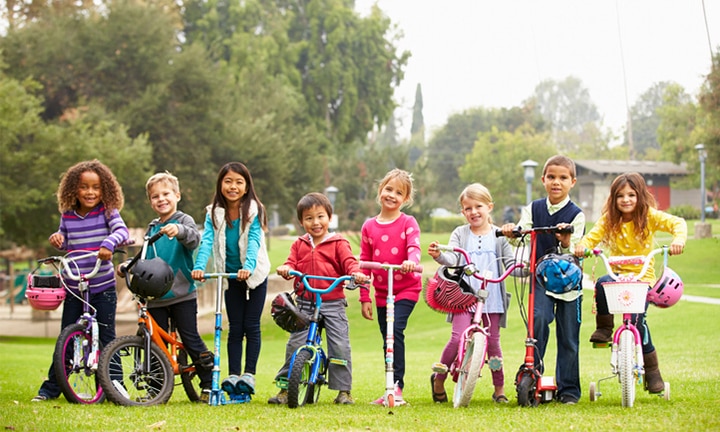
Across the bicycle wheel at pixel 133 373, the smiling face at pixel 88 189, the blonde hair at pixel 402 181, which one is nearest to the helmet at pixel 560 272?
the blonde hair at pixel 402 181

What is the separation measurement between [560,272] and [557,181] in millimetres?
785

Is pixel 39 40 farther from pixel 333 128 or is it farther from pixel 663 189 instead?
pixel 663 189

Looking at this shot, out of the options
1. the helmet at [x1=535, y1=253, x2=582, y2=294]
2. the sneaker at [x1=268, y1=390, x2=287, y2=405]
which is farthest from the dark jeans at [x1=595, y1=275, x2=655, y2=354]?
the sneaker at [x1=268, y1=390, x2=287, y2=405]

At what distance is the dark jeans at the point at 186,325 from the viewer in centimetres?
706

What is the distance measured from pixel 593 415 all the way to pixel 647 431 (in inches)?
27.7

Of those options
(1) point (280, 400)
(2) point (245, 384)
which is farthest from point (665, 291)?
(2) point (245, 384)

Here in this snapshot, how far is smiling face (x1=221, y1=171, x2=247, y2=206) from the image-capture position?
23.1 feet

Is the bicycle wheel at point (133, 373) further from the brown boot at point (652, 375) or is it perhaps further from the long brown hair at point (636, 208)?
the brown boot at point (652, 375)

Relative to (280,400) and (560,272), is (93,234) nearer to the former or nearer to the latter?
(280,400)

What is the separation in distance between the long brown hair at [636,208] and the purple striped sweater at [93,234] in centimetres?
343

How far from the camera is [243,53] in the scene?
48812mm

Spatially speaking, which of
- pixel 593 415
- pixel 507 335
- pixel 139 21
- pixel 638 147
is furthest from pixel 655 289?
pixel 638 147

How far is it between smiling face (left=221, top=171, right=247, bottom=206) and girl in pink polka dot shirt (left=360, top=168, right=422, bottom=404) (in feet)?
3.10

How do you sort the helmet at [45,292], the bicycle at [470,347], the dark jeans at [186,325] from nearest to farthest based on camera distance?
the bicycle at [470,347]
the helmet at [45,292]
the dark jeans at [186,325]
